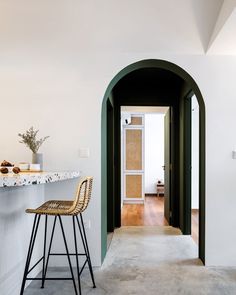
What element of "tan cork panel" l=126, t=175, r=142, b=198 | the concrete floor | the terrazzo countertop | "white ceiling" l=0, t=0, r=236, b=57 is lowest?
the concrete floor

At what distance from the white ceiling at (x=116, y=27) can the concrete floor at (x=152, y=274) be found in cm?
227

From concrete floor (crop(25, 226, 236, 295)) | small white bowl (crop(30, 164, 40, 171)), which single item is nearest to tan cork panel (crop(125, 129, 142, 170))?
concrete floor (crop(25, 226, 236, 295))

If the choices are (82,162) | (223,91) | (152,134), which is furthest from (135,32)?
(152,134)

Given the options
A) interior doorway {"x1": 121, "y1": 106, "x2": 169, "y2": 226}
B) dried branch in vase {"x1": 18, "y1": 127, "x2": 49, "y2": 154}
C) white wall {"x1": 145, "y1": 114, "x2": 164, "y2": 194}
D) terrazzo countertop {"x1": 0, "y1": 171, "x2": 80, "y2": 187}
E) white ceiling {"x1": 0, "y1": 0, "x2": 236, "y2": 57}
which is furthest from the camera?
white wall {"x1": 145, "y1": 114, "x2": 164, "y2": 194}

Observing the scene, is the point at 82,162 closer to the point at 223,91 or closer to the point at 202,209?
the point at 202,209

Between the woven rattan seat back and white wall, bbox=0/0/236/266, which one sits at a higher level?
white wall, bbox=0/0/236/266

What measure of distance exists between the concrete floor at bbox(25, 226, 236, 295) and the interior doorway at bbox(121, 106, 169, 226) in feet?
4.61

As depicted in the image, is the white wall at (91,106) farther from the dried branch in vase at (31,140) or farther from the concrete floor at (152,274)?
the concrete floor at (152,274)

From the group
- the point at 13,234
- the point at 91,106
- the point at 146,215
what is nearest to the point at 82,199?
the point at 13,234

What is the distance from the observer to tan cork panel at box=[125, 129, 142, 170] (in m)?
7.32

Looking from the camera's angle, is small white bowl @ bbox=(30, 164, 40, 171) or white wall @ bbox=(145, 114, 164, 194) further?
white wall @ bbox=(145, 114, 164, 194)

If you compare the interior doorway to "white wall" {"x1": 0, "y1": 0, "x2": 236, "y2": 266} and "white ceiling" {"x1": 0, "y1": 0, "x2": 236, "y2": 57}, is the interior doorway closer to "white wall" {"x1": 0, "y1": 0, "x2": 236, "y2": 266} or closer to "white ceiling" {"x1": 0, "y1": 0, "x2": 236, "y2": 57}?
"white wall" {"x1": 0, "y1": 0, "x2": 236, "y2": 266}

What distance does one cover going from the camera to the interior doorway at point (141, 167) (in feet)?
19.0

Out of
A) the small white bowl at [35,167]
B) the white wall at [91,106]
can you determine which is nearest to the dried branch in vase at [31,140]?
the white wall at [91,106]
